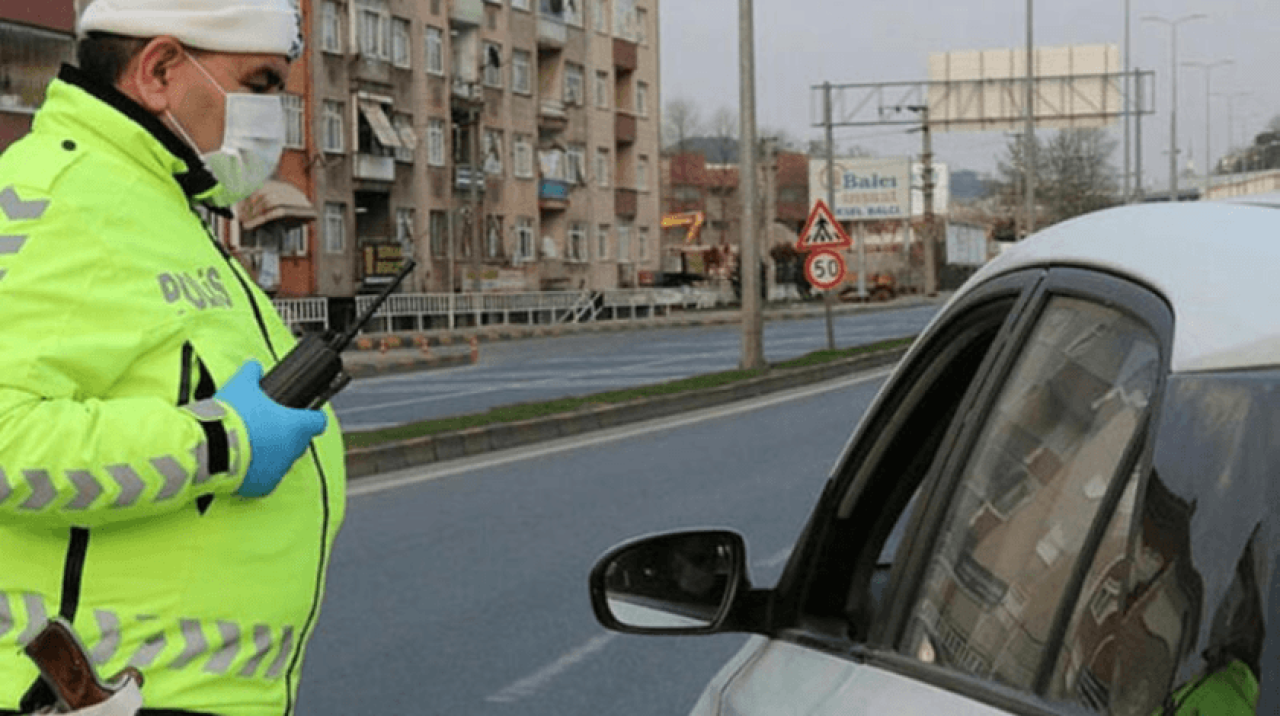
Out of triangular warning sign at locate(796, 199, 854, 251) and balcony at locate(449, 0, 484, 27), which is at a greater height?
balcony at locate(449, 0, 484, 27)

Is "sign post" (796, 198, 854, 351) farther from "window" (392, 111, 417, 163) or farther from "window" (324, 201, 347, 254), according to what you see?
"window" (392, 111, 417, 163)

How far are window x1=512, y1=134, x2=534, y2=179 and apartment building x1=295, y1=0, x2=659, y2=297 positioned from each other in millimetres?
71

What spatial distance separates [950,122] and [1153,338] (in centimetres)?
6308

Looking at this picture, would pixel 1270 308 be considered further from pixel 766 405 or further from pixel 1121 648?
pixel 766 405

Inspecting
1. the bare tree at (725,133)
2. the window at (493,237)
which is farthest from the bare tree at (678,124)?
the window at (493,237)

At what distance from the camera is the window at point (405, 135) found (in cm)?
6188


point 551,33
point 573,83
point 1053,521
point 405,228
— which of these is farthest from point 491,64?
point 1053,521

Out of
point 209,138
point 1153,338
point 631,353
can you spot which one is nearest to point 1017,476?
point 1153,338

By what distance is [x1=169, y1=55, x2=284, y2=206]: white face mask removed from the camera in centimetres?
296

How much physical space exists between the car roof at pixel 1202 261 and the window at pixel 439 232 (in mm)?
62577

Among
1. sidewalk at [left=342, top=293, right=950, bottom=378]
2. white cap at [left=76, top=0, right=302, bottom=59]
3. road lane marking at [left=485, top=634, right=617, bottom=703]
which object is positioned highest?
white cap at [left=76, top=0, right=302, bottom=59]

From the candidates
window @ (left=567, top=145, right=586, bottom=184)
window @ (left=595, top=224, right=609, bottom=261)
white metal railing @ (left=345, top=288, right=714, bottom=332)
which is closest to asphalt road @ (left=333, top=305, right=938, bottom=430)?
white metal railing @ (left=345, top=288, right=714, bottom=332)

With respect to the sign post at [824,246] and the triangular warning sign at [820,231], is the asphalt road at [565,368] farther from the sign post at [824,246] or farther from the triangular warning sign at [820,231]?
the triangular warning sign at [820,231]

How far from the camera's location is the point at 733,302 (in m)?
84.4
